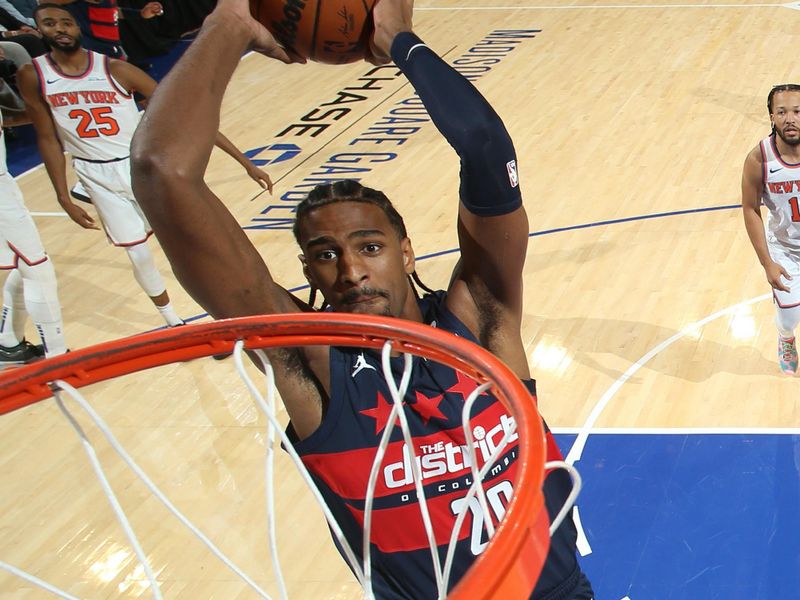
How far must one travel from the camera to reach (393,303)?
2.42m

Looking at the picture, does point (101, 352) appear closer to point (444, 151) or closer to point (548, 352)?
point (548, 352)

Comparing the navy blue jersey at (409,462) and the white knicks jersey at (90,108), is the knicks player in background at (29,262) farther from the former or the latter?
the navy blue jersey at (409,462)

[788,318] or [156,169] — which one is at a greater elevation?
[156,169]

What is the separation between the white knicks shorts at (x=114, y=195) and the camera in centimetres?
675

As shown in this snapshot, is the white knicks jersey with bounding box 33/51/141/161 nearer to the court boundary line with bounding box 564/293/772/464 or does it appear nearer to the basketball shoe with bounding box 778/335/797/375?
the court boundary line with bounding box 564/293/772/464

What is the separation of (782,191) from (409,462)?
13.4ft

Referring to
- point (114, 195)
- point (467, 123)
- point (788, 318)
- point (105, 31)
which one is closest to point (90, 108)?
point (114, 195)

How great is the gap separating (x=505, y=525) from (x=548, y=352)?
4797 mm

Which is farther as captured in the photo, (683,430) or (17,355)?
(17,355)

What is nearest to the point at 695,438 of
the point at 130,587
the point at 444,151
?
the point at 130,587

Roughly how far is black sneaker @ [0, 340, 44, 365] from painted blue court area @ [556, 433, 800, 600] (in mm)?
3484

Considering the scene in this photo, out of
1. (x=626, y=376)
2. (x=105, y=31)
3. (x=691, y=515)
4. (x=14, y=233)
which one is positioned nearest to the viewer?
(x=691, y=515)

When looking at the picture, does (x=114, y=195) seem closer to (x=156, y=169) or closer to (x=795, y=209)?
(x=795, y=209)

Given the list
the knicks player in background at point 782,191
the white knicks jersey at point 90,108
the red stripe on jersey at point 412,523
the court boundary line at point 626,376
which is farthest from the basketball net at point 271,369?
the white knicks jersey at point 90,108
